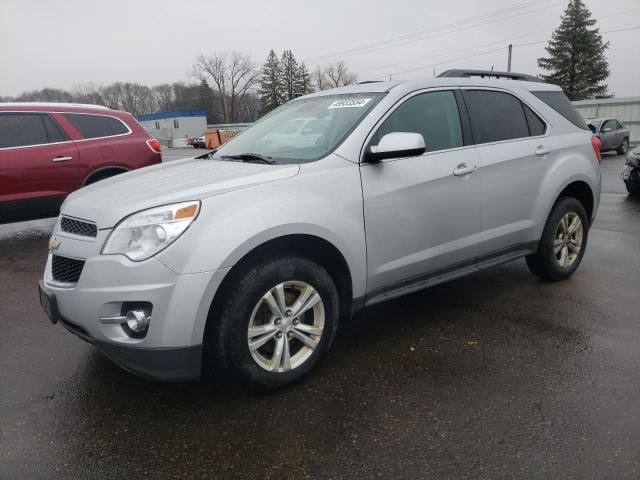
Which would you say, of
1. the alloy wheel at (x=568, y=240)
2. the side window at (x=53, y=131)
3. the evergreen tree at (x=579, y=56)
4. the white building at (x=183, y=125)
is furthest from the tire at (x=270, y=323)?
the white building at (x=183, y=125)

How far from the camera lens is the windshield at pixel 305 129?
3229 mm

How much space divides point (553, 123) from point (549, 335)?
6.25 ft

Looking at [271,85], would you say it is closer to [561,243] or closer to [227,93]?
[227,93]

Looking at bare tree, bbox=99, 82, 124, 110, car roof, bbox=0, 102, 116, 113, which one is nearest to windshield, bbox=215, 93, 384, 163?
car roof, bbox=0, 102, 116, 113

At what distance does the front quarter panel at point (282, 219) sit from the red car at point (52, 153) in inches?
199

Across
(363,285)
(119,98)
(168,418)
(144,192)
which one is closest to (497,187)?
(363,285)

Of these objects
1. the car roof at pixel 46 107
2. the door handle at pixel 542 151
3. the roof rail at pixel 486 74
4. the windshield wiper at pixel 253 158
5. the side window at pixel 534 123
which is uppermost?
the car roof at pixel 46 107

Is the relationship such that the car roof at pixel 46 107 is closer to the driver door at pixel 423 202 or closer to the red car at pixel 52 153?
the red car at pixel 52 153

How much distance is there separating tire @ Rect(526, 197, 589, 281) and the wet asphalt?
0.50 metres

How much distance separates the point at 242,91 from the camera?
9950 centimetres

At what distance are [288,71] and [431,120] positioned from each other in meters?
91.0

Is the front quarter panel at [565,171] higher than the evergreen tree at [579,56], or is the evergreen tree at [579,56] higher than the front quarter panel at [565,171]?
the evergreen tree at [579,56]

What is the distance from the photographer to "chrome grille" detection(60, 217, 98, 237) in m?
2.67

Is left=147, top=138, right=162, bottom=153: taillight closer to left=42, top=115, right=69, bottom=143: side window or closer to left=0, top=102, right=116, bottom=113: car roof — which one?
left=0, top=102, right=116, bottom=113: car roof
